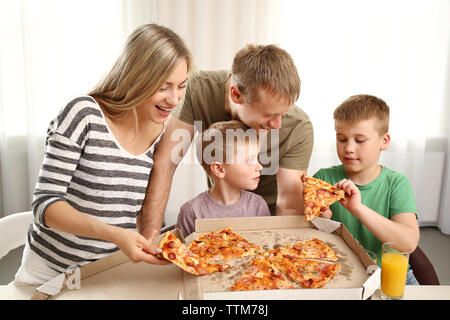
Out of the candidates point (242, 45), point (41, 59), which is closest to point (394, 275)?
point (242, 45)

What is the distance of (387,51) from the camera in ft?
12.4

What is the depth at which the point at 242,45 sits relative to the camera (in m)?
3.72

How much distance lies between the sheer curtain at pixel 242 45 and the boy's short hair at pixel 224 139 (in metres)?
1.97

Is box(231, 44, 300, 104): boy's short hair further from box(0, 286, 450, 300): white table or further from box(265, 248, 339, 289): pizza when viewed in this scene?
box(0, 286, 450, 300): white table

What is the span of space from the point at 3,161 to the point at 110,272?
2894mm

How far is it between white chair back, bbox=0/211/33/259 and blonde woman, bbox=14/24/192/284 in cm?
24

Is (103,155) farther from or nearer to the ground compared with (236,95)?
nearer to the ground

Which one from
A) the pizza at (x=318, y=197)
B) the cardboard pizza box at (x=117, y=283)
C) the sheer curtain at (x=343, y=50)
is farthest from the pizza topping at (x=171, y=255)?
the sheer curtain at (x=343, y=50)

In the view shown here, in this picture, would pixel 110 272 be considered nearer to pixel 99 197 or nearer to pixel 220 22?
pixel 99 197

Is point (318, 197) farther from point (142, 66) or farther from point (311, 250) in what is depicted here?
point (142, 66)

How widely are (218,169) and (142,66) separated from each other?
62cm

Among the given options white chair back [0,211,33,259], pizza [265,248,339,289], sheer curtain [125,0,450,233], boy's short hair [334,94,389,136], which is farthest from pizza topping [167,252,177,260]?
sheer curtain [125,0,450,233]

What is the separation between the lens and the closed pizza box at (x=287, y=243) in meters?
→ 1.16

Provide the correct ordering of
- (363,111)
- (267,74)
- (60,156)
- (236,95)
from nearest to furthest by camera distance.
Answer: (60,156) < (267,74) < (236,95) < (363,111)
